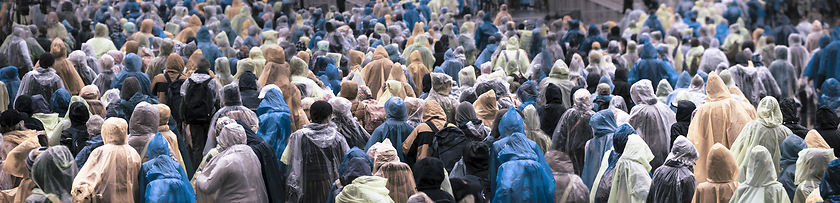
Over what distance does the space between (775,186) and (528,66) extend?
27.1ft

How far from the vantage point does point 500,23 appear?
2116 centimetres

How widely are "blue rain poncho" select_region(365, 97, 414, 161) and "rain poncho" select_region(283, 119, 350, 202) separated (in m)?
0.45

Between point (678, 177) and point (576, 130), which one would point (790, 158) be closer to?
point (678, 177)

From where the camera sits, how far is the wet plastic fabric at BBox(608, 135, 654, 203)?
6.26 m

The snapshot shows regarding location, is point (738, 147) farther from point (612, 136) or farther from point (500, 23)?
point (500, 23)

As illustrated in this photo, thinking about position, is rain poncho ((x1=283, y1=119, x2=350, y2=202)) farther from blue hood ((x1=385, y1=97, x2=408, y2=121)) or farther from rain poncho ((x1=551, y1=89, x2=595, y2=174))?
rain poncho ((x1=551, y1=89, x2=595, y2=174))

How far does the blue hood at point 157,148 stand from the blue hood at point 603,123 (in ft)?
11.7

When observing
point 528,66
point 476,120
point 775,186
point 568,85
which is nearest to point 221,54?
point 528,66

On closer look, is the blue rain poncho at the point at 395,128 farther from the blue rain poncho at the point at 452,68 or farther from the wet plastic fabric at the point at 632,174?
the blue rain poncho at the point at 452,68

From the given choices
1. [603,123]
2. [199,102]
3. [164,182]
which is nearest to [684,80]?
[603,123]

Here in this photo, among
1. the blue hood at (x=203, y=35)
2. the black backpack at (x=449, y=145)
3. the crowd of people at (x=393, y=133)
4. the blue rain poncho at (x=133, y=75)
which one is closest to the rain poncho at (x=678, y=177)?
the crowd of people at (x=393, y=133)

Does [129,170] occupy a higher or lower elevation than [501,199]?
higher

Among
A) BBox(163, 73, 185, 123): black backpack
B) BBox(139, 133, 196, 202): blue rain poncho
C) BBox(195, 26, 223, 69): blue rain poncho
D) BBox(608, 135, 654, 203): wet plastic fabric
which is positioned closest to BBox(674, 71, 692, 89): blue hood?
BBox(608, 135, 654, 203): wet plastic fabric

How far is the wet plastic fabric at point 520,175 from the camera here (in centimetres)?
643
